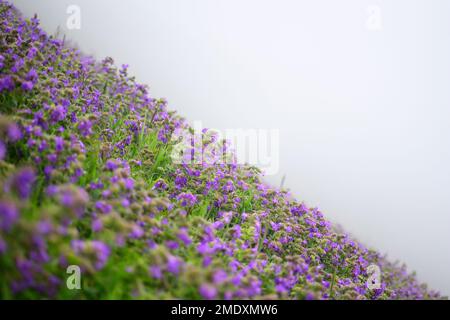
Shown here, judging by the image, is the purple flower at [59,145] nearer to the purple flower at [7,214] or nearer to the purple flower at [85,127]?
the purple flower at [85,127]

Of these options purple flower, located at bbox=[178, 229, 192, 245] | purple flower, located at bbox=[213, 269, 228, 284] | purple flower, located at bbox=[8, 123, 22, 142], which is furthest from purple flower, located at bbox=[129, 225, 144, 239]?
purple flower, located at bbox=[8, 123, 22, 142]

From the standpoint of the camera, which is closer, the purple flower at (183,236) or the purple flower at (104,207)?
the purple flower at (104,207)

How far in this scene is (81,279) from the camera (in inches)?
107

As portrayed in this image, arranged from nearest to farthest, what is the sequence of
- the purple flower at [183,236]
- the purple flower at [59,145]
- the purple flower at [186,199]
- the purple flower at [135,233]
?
1. the purple flower at [135,233]
2. the purple flower at [183,236]
3. the purple flower at [59,145]
4. the purple flower at [186,199]

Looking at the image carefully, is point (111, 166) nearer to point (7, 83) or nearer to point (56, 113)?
point (56, 113)

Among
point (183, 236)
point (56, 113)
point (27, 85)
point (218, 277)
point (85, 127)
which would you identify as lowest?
point (218, 277)

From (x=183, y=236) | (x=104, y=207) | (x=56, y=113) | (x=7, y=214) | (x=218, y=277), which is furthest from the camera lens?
(x=56, y=113)

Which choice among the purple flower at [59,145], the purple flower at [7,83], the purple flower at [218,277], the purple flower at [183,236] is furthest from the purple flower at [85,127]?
the purple flower at [218,277]

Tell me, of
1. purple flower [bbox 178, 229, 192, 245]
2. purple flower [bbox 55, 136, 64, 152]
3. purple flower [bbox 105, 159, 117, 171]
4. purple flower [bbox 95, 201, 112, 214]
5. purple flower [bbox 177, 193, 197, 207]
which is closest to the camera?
purple flower [bbox 95, 201, 112, 214]

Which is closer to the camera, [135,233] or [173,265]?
[173,265]

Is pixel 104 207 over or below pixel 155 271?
over

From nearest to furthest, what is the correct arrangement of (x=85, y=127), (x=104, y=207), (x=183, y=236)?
(x=104, y=207) < (x=183, y=236) < (x=85, y=127)

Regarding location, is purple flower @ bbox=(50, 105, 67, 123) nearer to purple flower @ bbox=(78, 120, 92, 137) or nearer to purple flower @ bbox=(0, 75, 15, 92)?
purple flower @ bbox=(78, 120, 92, 137)

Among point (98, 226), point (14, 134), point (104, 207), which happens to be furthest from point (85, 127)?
point (98, 226)
